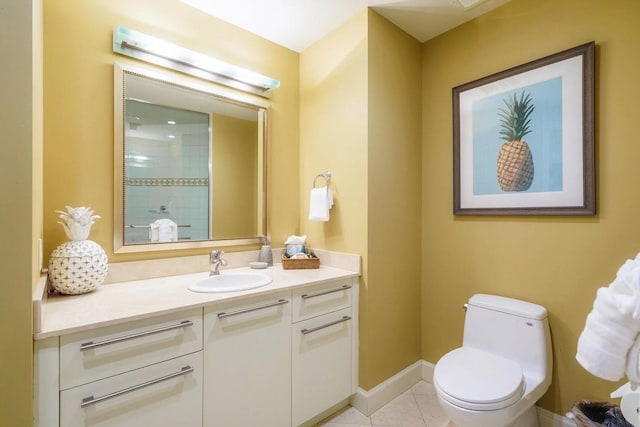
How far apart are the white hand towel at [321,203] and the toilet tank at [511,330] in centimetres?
105

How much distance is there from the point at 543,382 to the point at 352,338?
976 mm

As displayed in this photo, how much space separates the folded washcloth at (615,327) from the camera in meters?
0.81

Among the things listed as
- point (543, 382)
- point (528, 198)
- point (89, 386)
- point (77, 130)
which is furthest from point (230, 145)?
point (543, 382)

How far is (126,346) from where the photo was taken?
102cm

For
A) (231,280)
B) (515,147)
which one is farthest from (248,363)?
(515,147)

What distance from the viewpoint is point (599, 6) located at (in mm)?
1426

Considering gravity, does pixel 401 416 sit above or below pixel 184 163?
below

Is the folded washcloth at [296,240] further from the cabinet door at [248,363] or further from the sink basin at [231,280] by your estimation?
the cabinet door at [248,363]

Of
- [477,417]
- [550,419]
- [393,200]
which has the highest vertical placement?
[393,200]

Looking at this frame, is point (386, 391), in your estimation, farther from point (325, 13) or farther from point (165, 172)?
point (325, 13)

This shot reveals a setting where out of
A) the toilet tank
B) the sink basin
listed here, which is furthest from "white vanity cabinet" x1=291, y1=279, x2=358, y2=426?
the toilet tank

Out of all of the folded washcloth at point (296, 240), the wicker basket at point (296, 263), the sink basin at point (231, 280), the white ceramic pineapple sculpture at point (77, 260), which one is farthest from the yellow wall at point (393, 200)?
the white ceramic pineapple sculpture at point (77, 260)

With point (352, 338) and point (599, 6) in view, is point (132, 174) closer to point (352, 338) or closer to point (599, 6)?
point (352, 338)

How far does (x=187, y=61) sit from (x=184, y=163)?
1.96 feet
